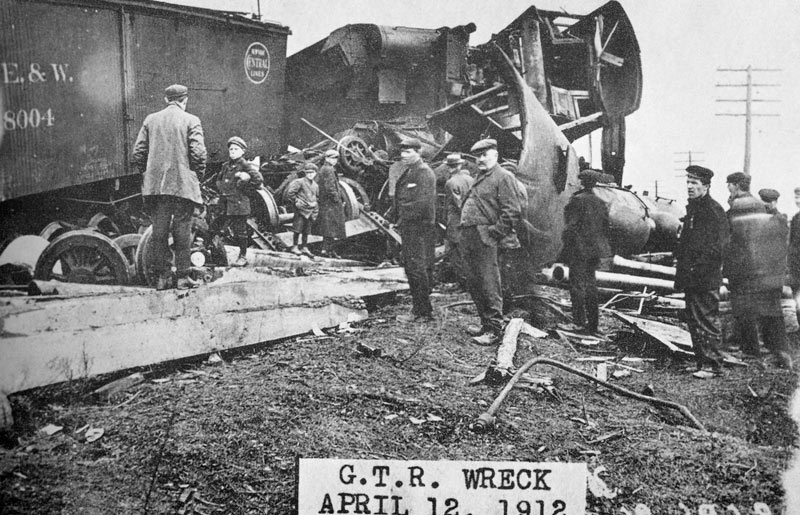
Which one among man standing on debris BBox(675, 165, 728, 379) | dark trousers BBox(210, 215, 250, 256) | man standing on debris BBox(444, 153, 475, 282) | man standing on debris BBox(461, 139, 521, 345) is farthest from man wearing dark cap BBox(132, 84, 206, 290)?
man standing on debris BBox(675, 165, 728, 379)

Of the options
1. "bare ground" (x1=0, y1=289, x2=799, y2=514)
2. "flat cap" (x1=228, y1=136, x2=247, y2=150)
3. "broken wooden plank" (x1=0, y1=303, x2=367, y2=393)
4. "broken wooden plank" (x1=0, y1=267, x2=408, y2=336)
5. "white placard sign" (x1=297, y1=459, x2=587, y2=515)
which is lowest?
"white placard sign" (x1=297, y1=459, x2=587, y2=515)

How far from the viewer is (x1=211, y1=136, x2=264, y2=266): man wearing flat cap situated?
4.67 m

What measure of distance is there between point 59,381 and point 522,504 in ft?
7.00

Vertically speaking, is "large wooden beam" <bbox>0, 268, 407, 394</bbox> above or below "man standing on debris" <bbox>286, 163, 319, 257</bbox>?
below

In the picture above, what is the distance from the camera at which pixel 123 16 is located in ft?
12.1

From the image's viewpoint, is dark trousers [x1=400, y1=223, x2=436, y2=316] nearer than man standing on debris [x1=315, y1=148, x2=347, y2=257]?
Yes

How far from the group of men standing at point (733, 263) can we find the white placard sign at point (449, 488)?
1152 millimetres

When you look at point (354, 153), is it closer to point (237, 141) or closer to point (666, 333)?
point (237, 141)

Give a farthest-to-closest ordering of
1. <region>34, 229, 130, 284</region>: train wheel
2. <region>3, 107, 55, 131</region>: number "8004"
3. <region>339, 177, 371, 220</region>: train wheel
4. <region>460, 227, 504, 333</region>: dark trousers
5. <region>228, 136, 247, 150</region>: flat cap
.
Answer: <region>339, 177, 371, 220</region>: train wheel → <region>228, 136, 247, 150</region>: flat cap → <region>460, 227, 504, 333</region>: dark trousers → <region>34, 229, 130, 284</region>: train wheel → <region>3, 107, 55, 131</region>: number "8004"

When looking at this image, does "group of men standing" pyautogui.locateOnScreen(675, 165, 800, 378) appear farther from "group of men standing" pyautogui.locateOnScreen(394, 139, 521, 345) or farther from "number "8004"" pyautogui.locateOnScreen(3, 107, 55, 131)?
"number "8004"" pyautogui.locateOnScreen(3, 107, 55, 131)

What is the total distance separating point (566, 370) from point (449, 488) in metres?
0.92

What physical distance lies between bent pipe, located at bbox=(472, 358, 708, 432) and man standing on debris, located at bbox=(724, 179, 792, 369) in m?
0.74

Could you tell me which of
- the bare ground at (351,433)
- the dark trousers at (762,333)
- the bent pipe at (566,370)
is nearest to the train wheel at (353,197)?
the bare ground at (351,433)

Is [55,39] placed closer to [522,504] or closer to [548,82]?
[522,504]
